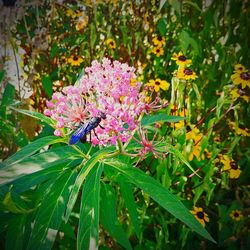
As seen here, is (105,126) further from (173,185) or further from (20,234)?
(173,185)

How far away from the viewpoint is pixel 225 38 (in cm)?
159

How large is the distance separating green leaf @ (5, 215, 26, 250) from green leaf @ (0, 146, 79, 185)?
24 centimetres

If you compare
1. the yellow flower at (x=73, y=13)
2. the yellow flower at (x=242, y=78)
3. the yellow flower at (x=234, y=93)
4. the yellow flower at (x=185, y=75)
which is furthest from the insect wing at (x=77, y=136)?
the yellow flower at (x=73, y=13)

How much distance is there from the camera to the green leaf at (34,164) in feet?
2.27

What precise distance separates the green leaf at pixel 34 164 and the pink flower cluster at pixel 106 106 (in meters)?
0.06

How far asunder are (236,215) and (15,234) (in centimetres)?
105

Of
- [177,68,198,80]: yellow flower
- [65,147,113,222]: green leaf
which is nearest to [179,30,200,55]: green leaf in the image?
[177,68,198,80]: yellow flower

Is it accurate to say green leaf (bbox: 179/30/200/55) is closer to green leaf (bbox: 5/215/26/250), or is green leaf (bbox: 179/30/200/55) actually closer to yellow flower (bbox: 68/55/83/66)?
yellow flower (bbox: 68/55/83/66)

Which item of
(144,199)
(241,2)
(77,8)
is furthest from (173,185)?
(77,8)

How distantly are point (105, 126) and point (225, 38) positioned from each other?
112 centimetres

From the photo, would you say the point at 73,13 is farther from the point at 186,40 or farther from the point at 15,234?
the point at 15,234

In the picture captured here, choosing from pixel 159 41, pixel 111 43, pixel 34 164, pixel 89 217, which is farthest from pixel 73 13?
pixel 89 217

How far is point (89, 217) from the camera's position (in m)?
0.67

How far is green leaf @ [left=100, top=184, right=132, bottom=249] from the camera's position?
89cm
